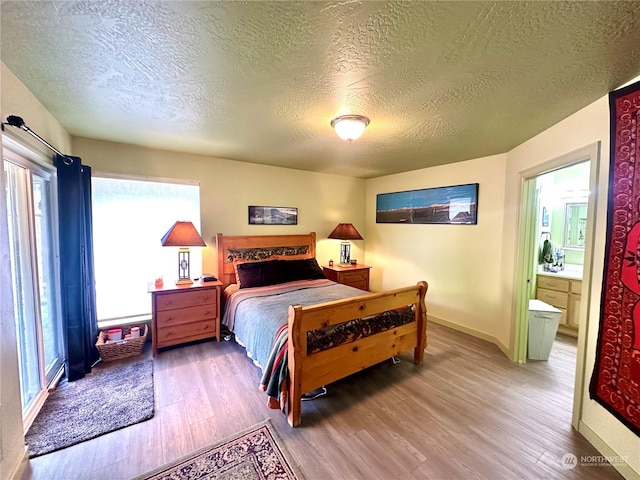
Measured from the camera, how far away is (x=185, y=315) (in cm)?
297

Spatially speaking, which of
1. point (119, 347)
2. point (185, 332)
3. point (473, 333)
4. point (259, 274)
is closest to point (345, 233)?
point (259, 274)

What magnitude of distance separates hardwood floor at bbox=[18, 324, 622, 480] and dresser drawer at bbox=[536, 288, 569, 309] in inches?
37.5

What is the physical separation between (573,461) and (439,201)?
2918 millimetres

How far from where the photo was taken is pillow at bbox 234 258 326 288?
333cm

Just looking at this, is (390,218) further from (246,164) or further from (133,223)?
(133,223)

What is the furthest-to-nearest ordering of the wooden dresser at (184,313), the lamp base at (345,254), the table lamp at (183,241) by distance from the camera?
the lamp base at (345,254)
the table lamp at (183,241)
the wooden dresser at (184,313)

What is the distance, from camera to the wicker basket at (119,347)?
8.75 ft

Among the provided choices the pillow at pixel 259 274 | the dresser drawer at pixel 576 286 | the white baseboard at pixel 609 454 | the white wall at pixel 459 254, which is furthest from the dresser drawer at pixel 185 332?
the dresser drawer at pixel 576 286

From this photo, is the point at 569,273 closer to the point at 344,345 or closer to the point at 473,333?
the point at 473,333

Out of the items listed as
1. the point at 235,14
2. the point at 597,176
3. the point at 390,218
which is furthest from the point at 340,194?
the point at 235,14

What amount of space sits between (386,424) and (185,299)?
2.37m

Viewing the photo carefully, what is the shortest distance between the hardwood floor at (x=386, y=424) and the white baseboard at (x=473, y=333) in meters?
0.24

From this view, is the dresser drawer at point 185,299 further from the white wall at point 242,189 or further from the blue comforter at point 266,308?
the white wall at point 242,189

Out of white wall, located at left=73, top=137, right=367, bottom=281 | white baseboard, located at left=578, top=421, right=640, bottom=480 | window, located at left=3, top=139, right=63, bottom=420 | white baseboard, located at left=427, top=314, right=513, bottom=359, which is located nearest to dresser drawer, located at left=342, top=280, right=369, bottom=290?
white wall, located at left=73, top=137, right=367, bottom=281
